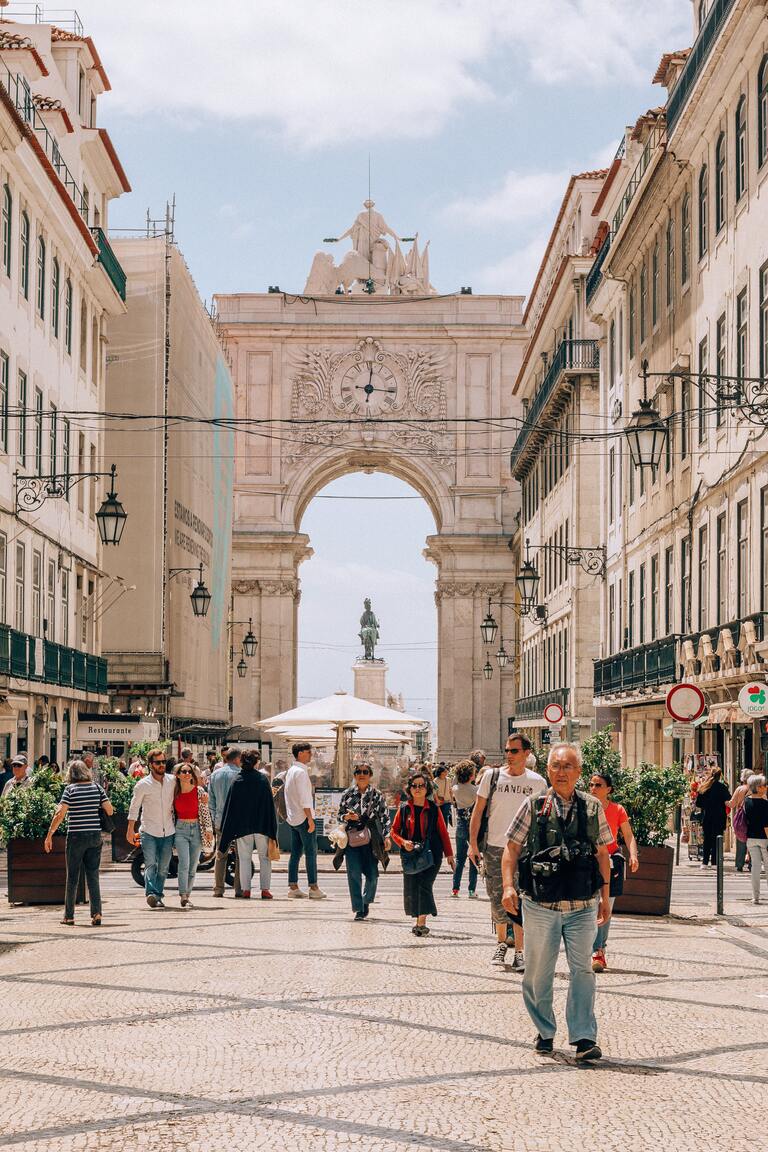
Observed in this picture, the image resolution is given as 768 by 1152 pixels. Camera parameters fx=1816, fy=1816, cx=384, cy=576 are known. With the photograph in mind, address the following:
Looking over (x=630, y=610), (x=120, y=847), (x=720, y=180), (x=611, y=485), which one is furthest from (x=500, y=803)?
(x=611, y=485)

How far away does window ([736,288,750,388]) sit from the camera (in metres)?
25.5

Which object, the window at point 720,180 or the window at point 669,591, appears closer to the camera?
the window at point 720,180

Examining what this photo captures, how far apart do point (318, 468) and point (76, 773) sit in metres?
58.2

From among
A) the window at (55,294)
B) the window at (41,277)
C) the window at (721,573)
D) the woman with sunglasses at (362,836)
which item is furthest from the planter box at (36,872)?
the window at (55,294)

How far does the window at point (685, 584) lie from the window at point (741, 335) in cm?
504

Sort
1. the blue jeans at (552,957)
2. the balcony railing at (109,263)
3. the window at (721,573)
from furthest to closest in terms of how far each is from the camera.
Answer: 1. the balcony railing at (109,263)
2. the window at (721,573)
3. the blue jeans at (552,957)

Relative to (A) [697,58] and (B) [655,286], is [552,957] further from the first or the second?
(B) [655,286]

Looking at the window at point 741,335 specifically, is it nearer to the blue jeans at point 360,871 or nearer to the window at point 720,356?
the window at point 720,356

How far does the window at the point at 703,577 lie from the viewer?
94.8 feet

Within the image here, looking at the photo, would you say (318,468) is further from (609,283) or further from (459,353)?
(609,283)

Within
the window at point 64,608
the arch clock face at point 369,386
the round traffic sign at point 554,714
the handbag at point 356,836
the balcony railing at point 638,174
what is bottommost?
the handbag at point 356,836

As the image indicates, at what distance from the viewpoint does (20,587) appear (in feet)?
102

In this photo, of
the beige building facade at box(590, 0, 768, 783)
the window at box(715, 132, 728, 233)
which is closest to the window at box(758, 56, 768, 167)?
the beige building facade at box(590, 0, 768, 783)

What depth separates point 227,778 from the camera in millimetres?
19312
